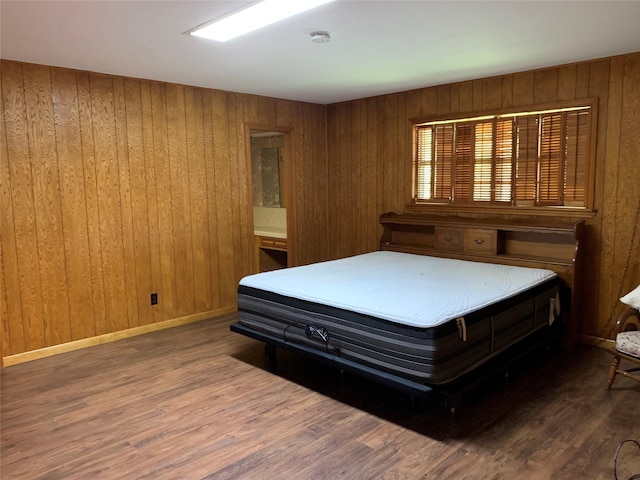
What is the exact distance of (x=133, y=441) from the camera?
8.78 feet

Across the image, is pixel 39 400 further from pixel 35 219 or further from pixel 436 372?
pixel 436 372

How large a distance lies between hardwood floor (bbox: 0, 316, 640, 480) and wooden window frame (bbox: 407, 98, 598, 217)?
1291 mm

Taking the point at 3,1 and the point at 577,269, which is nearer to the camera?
the point at 3,1

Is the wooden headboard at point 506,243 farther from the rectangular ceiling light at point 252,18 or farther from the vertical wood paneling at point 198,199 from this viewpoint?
the rectangular ceiling light at point 252,18

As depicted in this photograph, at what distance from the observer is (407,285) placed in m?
3.53

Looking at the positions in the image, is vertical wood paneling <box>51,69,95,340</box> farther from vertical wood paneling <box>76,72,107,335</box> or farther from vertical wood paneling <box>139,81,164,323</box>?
vertical wood paneling <box>139,81,164,323</box>

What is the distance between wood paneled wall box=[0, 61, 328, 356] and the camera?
12.5 ft

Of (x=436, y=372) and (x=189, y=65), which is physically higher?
(x=189, y=65)

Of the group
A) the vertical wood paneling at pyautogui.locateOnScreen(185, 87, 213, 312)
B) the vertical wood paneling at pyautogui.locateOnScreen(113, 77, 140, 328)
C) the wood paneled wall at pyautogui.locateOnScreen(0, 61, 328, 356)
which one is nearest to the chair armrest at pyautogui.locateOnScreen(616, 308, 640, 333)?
the wood paneled wall at pyautogui.locateOnScreen(0, 61, 328, 356)

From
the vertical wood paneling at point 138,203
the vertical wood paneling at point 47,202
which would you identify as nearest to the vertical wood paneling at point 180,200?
the vertical wood paneling at point 138,203

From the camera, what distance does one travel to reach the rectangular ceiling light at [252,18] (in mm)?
2617

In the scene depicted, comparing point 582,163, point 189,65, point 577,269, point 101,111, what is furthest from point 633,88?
point 101,111

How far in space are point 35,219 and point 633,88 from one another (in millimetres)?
4847

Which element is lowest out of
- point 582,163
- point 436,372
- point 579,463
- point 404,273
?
point 579,463
